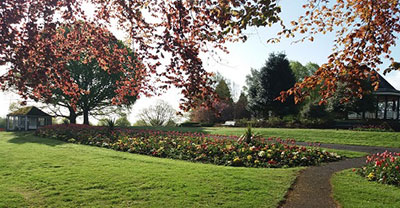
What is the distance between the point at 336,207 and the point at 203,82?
→ 313 cm

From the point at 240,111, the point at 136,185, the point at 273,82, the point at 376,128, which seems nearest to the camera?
the point at 136,185

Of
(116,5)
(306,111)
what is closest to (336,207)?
(116,5)

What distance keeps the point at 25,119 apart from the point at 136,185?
1223 inches

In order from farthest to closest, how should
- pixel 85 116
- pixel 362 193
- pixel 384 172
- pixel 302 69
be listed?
pixel 302 69 < pixel 85 116 < pixel 384 172 < pixel 362 193

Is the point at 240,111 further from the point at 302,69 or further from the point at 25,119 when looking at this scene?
the point at 25,119

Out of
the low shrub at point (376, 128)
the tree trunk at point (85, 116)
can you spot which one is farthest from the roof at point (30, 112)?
the low shrub at point (376, 128)

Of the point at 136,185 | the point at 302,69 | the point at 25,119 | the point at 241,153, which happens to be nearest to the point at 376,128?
the point at 241,153

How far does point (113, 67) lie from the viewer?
5574mm

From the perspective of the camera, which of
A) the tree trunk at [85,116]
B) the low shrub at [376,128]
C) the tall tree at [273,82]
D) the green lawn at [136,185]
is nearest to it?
the green lawn at [136,185]

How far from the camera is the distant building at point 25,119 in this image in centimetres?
3109

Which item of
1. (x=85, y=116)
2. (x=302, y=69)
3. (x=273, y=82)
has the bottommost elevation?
(x=85, y=116)

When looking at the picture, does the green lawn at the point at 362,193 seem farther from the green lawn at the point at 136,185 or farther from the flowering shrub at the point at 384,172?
the green lawn at the point at 136,185

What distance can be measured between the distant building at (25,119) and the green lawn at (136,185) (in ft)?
87.9

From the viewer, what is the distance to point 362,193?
5.48 m
